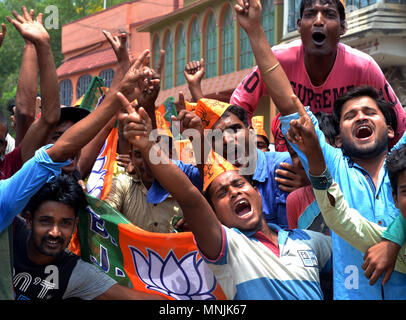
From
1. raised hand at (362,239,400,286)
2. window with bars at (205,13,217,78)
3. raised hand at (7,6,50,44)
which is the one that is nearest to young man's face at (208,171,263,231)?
raised hand at (362,239,400,286)

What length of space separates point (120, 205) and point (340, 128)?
1.89m

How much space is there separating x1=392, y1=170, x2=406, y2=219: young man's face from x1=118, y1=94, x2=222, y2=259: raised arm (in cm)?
92

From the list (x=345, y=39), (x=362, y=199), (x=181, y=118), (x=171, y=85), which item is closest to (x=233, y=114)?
(x=181, y=118)

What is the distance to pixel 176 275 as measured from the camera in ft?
13.9

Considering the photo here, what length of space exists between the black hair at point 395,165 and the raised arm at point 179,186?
922 millimetres

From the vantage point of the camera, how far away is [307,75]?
4684 mm

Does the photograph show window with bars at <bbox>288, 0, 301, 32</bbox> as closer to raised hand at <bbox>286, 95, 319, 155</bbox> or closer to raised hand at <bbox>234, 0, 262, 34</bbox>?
raised hand at <bbox>234, 0, 262, 34</bbox>

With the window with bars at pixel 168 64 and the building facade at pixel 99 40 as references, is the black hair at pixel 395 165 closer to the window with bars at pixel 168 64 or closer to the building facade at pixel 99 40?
the window with bars at pixel 168 64

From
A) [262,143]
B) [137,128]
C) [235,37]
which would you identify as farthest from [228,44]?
[137,128]

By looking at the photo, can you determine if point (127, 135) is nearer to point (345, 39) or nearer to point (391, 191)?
point (391, 191)

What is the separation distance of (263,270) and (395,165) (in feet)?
2.86

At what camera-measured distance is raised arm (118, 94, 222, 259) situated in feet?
10.7

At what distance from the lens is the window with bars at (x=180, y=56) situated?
2356 centimetres

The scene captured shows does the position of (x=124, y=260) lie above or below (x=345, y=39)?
below
